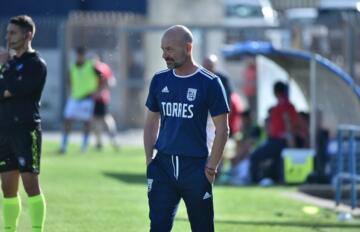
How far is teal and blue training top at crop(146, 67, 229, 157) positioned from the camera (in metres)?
8.78

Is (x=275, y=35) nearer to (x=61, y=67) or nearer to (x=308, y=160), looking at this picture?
(x=61, y=67)

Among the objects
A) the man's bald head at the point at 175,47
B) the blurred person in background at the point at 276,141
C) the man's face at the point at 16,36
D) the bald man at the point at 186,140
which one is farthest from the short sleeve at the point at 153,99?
the blurred person in background at the point at 276,141

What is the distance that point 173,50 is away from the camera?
873 cm

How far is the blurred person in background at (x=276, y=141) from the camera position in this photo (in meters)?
19.2

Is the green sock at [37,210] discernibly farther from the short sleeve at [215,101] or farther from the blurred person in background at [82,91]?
the blurred person in background at [82,91]

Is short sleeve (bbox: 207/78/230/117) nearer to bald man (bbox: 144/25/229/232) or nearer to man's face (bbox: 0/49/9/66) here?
bald man (bbox: 144/25/229/232)

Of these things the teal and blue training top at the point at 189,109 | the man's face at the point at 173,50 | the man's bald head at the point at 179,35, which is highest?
the man's bald head at the point at 179,35

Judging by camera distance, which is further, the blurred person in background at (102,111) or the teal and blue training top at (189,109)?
the blurred person in background at (102,111)

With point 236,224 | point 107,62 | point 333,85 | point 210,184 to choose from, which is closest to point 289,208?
point 236,224

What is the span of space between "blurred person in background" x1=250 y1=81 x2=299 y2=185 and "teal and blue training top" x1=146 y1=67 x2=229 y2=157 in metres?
10.3

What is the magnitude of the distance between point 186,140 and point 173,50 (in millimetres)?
686

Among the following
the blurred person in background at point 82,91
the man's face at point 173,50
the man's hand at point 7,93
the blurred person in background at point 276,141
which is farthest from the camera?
the blurred person in background at point 82,91

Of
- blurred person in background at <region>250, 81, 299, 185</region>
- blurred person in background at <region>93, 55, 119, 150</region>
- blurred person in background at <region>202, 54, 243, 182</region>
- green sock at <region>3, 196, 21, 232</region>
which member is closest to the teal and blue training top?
green sock at <region>3, 196, 21, 232</region>

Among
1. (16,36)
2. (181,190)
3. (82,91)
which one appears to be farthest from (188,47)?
(82,91)
